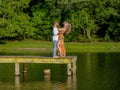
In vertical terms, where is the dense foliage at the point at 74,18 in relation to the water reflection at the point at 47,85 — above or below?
above

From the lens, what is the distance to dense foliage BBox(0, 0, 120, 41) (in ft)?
266

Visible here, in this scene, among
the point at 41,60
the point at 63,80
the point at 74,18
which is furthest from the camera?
the point at 74,18

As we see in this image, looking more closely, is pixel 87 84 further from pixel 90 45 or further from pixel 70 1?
pixel 70 1

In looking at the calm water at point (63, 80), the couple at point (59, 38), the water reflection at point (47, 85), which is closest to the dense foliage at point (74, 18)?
the calm water at point (63, 80)

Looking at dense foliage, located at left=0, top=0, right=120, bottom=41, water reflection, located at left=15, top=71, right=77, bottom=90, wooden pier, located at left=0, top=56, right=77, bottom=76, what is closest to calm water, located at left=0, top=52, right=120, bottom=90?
water reflection, located at left=15, top=71, right=77, bottom=90

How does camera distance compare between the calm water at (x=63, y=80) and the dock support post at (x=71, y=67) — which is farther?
the dock support post at (x=71, y=67)

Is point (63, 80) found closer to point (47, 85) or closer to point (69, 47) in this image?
point (47, 85)

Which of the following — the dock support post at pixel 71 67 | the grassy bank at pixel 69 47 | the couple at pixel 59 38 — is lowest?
the grassy bank at pixel 69 47

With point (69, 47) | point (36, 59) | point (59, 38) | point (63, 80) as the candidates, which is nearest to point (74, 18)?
point (69, 47)

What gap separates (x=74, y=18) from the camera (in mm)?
82188

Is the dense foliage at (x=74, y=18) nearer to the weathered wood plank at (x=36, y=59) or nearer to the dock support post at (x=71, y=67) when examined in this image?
the dock support post at (x=71, y=67)

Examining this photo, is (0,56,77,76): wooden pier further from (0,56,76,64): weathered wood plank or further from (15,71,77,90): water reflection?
(15,71,77,90): water reflection

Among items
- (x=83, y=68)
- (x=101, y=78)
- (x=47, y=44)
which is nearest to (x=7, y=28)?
(x=47, y=44)

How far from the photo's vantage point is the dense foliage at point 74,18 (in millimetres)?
80938
